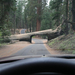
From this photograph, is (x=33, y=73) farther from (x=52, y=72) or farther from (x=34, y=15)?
(x=34, y=15)

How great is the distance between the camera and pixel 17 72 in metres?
1.53

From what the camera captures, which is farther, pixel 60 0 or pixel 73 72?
pixel 60 0

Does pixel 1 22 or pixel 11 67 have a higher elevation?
pixel 1 22

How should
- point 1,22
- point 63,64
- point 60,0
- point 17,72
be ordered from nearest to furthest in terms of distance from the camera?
1. point 17,72
2. point 63,64
3. point 1,22
4. point 60,0

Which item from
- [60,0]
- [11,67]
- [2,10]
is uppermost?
[60,0]

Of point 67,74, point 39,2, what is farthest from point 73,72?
point 39,2

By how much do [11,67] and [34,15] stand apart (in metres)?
51.3

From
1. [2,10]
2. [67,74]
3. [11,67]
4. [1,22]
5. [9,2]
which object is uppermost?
[9,2]

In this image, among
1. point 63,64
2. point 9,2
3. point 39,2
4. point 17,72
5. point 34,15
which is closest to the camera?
point 17,72

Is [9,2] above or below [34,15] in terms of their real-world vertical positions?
below

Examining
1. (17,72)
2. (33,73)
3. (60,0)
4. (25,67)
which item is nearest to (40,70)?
(33,73)

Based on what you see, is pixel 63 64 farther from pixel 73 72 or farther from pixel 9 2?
pixel 9 2

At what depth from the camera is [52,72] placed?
5.26 feet

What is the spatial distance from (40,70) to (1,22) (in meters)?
15.0
